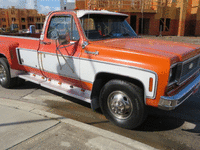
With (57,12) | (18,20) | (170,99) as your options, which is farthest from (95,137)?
(18,20)

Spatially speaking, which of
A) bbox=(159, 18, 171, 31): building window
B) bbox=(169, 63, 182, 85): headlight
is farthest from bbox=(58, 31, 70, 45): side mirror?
bbox=(159, 18, 171, 31): building window

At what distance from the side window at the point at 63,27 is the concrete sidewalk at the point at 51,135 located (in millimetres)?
1629

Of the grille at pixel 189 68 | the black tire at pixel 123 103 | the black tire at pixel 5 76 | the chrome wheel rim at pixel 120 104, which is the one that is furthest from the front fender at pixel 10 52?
the grille at pixel 189 68

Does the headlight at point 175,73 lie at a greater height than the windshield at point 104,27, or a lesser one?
lesser

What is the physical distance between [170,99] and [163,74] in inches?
15.0

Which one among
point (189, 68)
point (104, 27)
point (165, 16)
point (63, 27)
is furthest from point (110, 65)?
point (165, 16)

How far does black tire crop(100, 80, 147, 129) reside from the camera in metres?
3.24

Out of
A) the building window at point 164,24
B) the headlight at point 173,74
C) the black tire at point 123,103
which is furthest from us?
the building window at point 164,24

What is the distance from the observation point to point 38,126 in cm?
344

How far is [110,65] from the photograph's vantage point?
3.35m

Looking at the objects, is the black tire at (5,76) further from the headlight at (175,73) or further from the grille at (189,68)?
the grille at (189,68)

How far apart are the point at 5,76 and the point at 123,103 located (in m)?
3.86

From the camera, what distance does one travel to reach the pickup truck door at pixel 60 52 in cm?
394

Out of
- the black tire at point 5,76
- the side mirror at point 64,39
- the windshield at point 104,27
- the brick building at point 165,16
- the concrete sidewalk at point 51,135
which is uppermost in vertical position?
the brick building at point 165,16
